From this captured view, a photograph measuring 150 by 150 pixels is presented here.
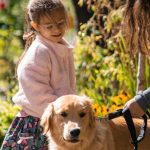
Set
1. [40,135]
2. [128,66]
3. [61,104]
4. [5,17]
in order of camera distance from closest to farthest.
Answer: [61,104]
[40,135]
[128,66]
[5,17]

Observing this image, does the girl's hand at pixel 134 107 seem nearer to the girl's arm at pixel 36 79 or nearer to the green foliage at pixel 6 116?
the girl's arm at pixel 36 79

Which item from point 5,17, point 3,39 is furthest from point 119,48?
point 5,17

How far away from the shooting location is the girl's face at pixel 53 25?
4746 millimetres

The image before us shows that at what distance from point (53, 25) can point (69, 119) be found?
2.65 ft

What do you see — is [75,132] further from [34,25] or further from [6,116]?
[6,116]

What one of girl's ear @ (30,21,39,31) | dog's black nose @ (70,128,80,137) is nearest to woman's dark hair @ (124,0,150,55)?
girl's ear @ (30,21,39,31)

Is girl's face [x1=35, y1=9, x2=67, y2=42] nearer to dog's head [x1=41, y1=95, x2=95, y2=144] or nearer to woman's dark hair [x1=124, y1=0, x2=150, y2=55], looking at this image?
dog's head [x1=41, y1=95, x2=95, y2=144]

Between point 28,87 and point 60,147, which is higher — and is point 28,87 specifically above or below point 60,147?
above

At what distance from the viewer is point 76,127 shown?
14.2ft

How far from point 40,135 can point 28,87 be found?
0.44m

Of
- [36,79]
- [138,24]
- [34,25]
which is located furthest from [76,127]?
[138,24]

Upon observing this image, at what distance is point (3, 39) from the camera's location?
12555mm

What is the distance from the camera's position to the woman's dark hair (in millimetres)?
5285

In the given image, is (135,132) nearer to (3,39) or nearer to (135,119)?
(135,119)
